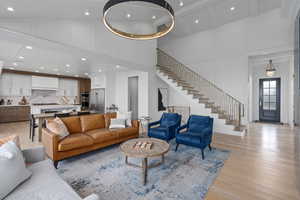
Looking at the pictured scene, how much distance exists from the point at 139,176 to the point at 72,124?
7.30 feet

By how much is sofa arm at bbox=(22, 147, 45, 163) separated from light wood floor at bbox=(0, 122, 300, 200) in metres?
2.46

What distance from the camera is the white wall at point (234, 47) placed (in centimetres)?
543

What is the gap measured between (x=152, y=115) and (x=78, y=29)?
14.3 feet

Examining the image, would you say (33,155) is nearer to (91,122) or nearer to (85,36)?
(91,122)

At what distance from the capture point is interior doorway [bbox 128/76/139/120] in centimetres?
702

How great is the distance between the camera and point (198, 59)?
24.1ft

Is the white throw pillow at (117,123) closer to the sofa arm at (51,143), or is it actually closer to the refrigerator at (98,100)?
the sofa arm at (51,143)

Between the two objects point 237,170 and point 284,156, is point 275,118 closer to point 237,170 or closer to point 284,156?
point 284,156

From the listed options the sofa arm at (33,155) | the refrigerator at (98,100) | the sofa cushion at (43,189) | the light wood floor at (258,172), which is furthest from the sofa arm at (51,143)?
the refrigerator at (98,100)

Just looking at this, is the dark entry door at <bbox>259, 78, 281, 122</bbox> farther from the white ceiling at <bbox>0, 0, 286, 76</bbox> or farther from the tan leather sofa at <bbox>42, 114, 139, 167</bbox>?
the tan leather sofa at <bbox>42, 114, 139, 167</bbox>

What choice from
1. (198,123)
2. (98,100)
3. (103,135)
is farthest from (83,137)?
(98,100)

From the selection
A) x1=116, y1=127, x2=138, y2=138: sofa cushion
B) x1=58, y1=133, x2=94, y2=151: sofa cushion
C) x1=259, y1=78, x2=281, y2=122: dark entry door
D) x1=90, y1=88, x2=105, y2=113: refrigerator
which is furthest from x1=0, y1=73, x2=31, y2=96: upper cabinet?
x1=259, y1=78, x2=281, y2=122: dark entry door

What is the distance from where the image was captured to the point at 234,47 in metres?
6.32

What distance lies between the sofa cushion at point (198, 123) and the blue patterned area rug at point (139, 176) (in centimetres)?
73
